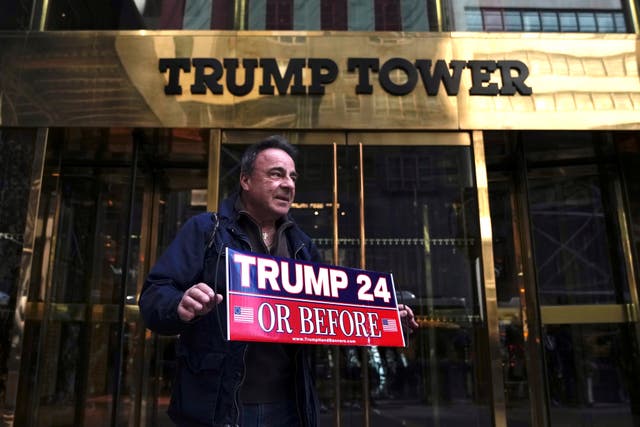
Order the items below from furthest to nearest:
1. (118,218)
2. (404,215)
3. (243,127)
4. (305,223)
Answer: (118,218), (404,215), (305,223), (243,127)

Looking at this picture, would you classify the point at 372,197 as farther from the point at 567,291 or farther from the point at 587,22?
the point at 587,22

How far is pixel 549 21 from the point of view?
5531 mm

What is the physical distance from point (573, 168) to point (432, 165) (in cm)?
201

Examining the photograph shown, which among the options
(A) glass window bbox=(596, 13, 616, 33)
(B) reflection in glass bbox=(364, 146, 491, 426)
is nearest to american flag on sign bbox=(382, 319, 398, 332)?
(B) reflection in glass bbox=(364, 146, 491, 426)

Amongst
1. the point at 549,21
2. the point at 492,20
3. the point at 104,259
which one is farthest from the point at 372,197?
the point at 104,259

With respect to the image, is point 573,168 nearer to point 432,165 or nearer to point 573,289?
point 573,289

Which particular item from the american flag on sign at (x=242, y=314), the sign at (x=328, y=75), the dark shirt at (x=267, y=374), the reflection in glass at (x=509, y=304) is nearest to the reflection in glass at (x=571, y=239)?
the reflection in glass at (x=509, y=304)

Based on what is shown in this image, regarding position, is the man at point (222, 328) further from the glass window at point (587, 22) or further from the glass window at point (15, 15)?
the glass window at point (587, 22)

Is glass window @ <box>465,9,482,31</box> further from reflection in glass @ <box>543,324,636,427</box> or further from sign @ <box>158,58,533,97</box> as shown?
reflection in glass @ <box>543,324,636,427</box>

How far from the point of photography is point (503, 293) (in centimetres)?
594

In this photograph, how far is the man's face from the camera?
82.0 inches

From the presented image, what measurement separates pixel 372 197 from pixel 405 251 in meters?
0.78

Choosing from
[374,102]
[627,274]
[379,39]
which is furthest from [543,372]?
[379,39]

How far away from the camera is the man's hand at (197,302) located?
1.57 m
